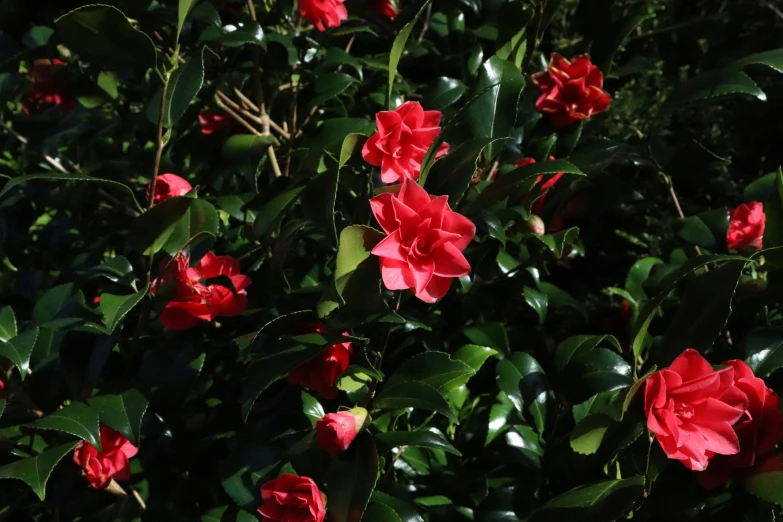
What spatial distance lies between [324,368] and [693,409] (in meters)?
0.45

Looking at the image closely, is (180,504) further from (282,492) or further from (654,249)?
(654,249)

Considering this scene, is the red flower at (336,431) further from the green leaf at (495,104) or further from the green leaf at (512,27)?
the green leaf at (512,27)

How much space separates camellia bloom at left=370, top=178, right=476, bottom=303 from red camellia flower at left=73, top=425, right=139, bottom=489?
568 millimetres

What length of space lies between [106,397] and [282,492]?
1.01 feet

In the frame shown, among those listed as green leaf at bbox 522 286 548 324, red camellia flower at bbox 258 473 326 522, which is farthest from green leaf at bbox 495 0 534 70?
red camellia flower at bbox 258 473 326 522

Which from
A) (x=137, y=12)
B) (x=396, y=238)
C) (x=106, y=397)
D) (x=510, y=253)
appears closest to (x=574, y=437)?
(x=396, y=238)

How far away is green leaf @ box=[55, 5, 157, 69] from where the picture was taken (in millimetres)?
964

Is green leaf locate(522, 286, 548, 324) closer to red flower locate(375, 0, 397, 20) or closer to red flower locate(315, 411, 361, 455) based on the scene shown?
red flower locate(315, 411, 361, 455)

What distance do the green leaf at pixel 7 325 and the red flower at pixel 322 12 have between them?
0.68 meters

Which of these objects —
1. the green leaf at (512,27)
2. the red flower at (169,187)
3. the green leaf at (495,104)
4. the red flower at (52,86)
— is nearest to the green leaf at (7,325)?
the red flower at (169,187)

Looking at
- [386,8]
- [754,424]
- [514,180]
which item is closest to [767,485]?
[754,424]

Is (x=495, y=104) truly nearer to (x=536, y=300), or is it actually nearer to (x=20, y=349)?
(x=536, y=300)

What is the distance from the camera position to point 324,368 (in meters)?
A: 1.00

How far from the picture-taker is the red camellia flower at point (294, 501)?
955mm
